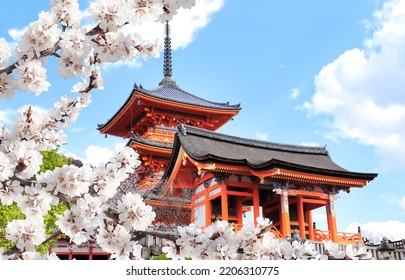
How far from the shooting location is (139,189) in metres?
24.3

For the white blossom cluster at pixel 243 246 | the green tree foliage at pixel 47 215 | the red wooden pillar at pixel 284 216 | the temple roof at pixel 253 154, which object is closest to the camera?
the white blossom cluster at pixel 243 246

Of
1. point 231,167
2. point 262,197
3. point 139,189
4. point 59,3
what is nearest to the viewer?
point 59,3

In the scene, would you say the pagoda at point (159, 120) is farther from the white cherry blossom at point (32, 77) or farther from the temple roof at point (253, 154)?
the white cherry blossom at point (32, 77)

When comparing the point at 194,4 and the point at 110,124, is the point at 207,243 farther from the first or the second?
the point at 110,124

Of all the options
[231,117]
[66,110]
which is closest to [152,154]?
[231,117]

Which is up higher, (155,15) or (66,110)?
(155,15)

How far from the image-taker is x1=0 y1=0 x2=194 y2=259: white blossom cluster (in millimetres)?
3707

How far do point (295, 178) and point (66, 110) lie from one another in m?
13.9

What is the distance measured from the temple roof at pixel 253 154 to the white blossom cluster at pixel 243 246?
1268 centimetres

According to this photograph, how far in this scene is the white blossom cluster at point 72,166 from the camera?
3707mm

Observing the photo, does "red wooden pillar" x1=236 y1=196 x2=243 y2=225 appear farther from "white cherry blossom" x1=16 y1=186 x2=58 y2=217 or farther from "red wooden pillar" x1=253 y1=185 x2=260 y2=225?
"white cherry blossom" x1=16 y1=186 x2=58 y2=217

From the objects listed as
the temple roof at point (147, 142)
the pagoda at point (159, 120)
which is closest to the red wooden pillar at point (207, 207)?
the pagoda at point (159, 120)

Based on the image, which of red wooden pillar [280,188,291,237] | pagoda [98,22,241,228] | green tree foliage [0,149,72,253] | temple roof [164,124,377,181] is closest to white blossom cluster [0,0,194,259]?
green tree foliage [0,149,72,253]
